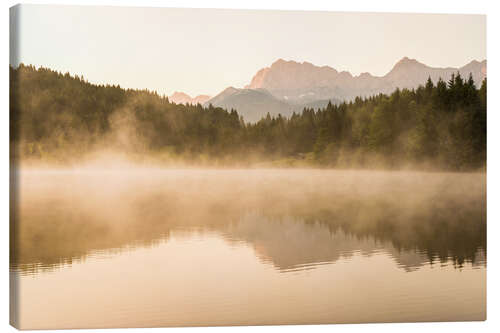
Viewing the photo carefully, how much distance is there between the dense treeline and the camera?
26.1ft

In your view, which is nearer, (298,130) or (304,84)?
(304,84)

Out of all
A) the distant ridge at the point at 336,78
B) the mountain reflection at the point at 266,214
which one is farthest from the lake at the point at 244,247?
the distant ridge at the point at 336,78

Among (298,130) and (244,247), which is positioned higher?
(298,130)

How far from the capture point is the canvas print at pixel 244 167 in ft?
24.5

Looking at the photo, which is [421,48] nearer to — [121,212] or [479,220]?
[479,220]

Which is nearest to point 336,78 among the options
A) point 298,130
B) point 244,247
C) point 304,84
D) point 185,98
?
point 304,84

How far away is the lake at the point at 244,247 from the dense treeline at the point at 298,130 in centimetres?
29

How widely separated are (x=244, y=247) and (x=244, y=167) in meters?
1.22

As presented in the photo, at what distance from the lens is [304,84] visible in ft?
27.2

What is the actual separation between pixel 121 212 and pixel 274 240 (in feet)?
6.88

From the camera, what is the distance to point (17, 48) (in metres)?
7.55

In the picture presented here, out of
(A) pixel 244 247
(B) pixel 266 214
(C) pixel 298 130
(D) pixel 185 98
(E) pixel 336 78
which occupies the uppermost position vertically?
(E) pixel 336 78

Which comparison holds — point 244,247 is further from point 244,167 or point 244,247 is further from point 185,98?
point 185,98

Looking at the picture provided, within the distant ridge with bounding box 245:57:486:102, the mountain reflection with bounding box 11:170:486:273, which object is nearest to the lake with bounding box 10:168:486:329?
the mountain reflection with bounding box 11:170:486:273
